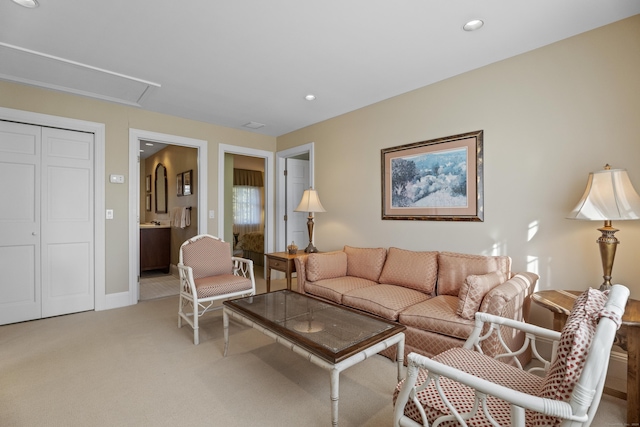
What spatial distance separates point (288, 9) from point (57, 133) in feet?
10.1

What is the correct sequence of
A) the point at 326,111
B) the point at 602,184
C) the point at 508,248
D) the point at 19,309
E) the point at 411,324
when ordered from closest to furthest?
the point at 602,184 → the point at 411,324 → the point at 508,248 → the point at 19,309 → the point at 326,111

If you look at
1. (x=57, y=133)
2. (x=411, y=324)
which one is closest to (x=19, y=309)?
(x=57, y=133)

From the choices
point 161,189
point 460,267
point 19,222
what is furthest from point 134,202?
point 460,267

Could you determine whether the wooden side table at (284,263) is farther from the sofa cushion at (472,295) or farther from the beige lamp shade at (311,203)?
the sofa cushion at (472,295)

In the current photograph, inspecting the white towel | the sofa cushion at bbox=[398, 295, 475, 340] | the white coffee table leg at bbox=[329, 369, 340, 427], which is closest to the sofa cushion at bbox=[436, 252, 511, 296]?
the sofa cushion at bbox=[398, 295, 475, 340]

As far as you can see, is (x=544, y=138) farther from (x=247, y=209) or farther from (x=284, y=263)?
(x=247, y=209)

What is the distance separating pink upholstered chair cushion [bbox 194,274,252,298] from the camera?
283 centimetres

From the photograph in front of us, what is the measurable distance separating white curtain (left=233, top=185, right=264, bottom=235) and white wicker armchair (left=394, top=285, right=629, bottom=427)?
6413mm

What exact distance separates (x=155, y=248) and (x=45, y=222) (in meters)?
2.38

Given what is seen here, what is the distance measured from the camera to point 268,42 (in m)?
2.36

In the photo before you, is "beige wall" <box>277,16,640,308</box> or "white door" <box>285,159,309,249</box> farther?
"white door" <box>285,159,309,249</box>

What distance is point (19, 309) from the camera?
319cm

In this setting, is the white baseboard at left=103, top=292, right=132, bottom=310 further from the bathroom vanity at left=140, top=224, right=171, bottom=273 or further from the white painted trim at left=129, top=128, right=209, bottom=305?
the bathroom vanity at left=140, top=224, right=171, bottom=273

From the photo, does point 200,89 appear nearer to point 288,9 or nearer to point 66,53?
point 66,53
